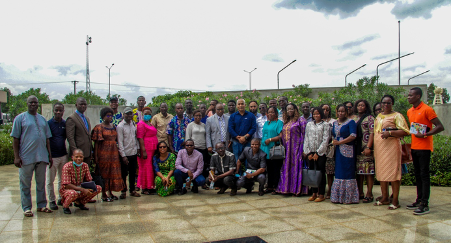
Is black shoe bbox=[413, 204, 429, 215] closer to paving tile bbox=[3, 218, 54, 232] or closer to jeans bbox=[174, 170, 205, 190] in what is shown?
jeans bbox=[174, 170, 205, 190]

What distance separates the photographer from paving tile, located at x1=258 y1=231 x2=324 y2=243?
4.02 metres

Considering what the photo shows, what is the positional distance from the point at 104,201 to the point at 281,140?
3.43m

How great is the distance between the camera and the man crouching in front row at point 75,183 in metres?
5.25

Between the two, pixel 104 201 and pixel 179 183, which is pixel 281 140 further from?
pixel 104 201

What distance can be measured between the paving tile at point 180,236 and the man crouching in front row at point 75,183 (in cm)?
173

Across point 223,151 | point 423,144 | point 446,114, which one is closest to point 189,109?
point 223,151

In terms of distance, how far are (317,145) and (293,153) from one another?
22.5 inches

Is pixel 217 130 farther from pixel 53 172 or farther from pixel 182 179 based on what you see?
pixel 53 172

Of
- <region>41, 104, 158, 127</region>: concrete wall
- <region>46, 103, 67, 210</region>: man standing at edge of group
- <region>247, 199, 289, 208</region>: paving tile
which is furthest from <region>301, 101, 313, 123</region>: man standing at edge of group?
<region>41, 104, 158, 127</region>: concrete wall

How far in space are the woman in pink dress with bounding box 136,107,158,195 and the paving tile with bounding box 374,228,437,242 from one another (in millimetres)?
4187

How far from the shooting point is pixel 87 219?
4977 millimetres

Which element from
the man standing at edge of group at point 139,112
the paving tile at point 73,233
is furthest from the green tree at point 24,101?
the paving tile at point 73,233

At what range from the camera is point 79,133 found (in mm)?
5754

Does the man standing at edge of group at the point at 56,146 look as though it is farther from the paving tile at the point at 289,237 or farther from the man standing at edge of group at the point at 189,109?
the paving tile at the point at 289,237
